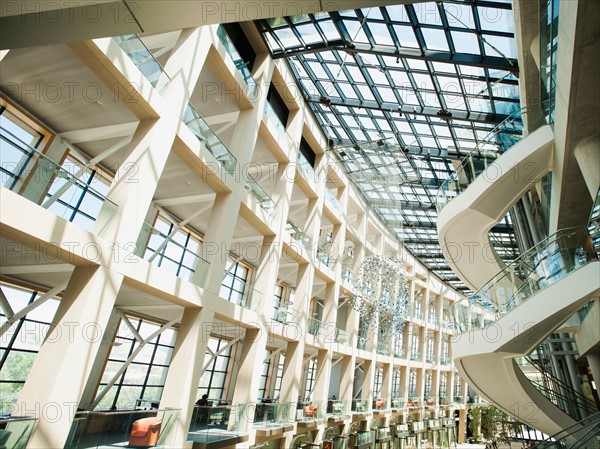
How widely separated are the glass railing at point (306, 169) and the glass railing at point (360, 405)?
13.1 meters

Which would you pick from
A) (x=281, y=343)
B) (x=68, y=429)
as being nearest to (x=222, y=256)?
(x=68, y=429)

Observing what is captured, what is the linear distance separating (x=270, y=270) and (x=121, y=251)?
7.21 meters

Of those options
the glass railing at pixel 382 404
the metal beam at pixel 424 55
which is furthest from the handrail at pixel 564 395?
the glass railing at pixel 382 404

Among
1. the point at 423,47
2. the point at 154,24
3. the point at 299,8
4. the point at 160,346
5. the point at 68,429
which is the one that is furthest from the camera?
the point at 160,346

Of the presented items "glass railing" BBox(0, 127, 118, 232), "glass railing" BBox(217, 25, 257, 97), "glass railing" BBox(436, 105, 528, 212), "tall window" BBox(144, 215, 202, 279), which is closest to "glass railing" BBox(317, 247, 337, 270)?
"tall window" BBox(144, 215, 202, 279)

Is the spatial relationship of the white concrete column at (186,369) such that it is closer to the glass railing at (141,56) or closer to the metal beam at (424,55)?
the glass railing at (141,56)

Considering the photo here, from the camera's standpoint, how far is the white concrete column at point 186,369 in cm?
984

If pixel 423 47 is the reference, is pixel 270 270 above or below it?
below

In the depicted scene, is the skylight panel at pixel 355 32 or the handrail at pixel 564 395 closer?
the handrail at pixel 564 395

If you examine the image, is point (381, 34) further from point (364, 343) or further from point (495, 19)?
point (364, 343)

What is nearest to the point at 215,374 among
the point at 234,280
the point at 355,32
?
the point at 234,280

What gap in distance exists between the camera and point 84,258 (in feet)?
23.7

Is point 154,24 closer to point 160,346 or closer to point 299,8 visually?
point 299,8

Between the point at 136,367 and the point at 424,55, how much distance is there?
658 inches
